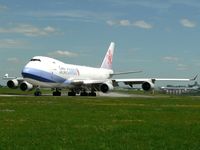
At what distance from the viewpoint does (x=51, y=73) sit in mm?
69125

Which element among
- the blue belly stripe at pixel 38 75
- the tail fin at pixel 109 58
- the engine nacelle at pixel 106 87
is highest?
the tail fin at pixel 109 58

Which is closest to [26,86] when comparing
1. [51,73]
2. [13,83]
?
[13,83]

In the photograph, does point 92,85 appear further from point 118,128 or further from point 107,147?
point 107,147

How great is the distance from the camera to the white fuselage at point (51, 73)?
218 feet

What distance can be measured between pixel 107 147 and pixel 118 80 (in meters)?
66.3

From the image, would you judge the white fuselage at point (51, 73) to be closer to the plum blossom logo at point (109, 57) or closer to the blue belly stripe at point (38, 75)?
the blue belly stripe at point (38, 75)

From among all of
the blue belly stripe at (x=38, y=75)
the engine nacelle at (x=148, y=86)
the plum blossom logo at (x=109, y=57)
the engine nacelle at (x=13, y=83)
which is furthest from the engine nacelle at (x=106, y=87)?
the plum blossom logo at (x=109, y=57)

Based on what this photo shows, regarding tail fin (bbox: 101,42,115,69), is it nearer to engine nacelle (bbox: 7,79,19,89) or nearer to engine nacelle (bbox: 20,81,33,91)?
engine nacelle (bbox: 7,79,19,89)

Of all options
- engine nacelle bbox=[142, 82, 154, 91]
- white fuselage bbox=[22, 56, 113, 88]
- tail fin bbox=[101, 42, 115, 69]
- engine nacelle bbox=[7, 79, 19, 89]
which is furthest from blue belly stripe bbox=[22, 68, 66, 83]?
tail fin bbox=[101, 42, 115, 69]

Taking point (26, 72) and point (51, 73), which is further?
point (51, 73)

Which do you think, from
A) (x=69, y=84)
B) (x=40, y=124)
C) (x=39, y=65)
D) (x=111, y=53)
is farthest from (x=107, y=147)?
(x=111, y=53)

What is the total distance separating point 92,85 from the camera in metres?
75.4

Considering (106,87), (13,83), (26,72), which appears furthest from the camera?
(13,83)

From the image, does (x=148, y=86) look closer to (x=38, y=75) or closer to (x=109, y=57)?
(x=38, y=75)
